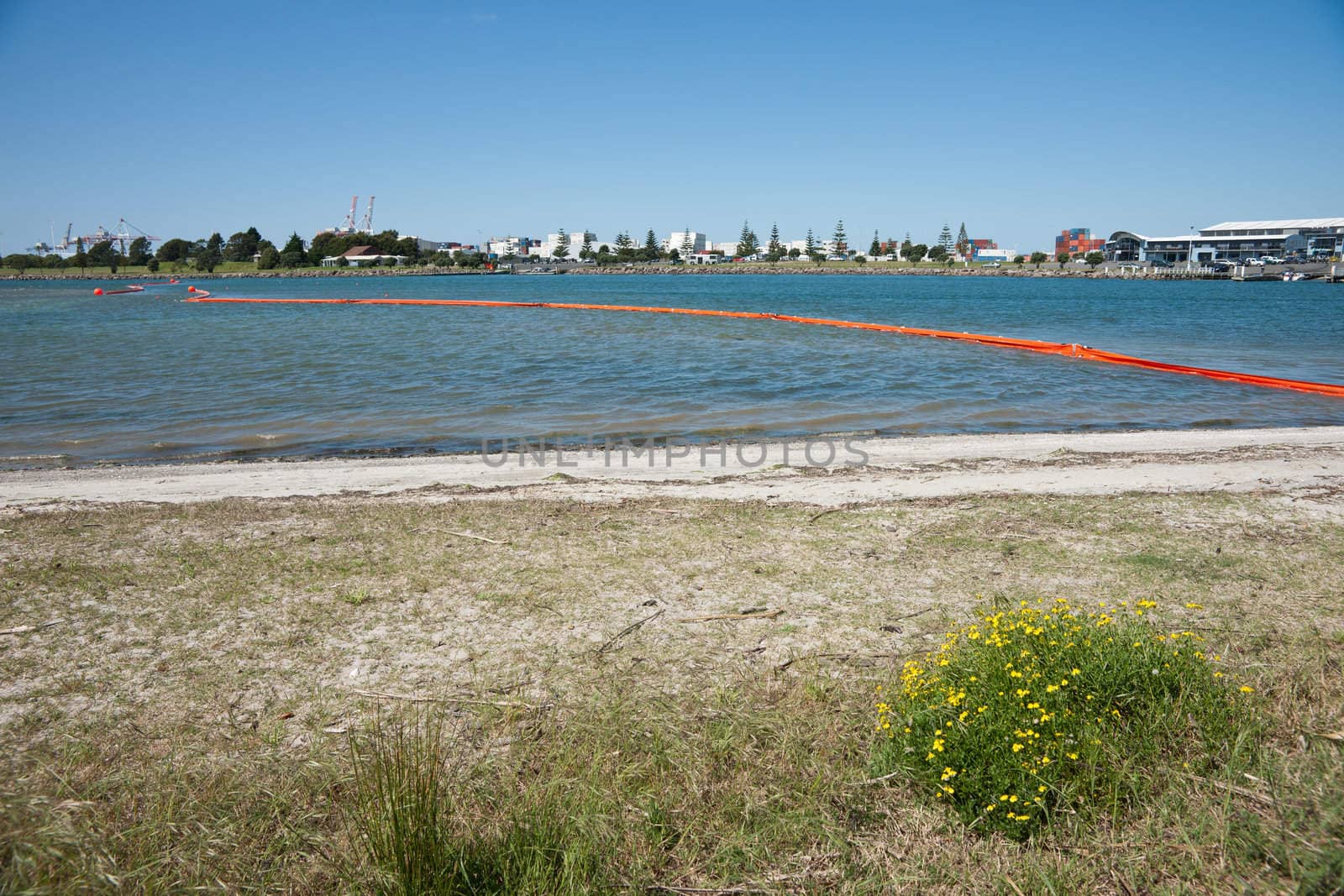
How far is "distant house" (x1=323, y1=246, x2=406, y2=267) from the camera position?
186250 mm

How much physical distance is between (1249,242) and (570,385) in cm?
17195

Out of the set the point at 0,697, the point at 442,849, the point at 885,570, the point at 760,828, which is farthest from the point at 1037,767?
the point at 0,697

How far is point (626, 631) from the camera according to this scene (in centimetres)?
502

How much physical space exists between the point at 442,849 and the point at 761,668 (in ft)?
7.23

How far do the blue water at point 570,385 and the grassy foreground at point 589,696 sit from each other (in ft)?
21.5

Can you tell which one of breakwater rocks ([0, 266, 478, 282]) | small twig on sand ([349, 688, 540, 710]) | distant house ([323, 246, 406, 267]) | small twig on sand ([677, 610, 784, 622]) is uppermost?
distant house ([323, 246, 406, 267])

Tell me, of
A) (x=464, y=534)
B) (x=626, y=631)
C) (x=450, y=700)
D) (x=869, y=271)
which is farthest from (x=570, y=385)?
(x=869, y=271)

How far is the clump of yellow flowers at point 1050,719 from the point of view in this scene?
3.14 metres

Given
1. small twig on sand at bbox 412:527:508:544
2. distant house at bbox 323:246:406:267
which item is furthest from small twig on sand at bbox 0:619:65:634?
distant house at bbox 323:246:406:267

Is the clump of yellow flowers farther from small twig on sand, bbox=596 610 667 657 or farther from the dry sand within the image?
the dry sand

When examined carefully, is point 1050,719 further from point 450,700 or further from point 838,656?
point 450,700

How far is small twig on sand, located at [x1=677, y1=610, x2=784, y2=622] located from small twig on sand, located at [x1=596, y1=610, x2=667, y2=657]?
0.18 meters

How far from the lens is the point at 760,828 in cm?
313

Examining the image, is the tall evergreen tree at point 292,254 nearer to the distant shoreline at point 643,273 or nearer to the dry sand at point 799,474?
the distant shoreline at point 643,273
